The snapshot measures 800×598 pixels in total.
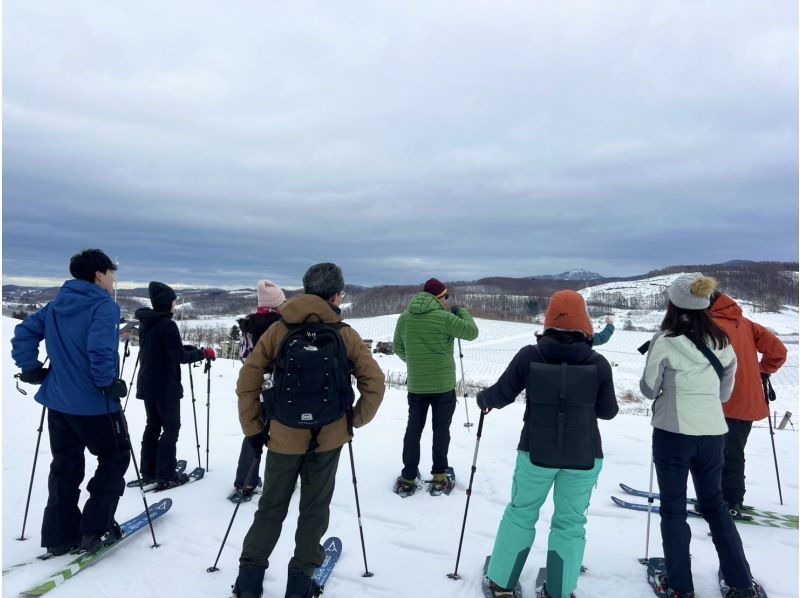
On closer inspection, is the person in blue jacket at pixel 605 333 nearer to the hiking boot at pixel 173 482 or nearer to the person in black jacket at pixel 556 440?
the person in black jacket at pixel 556 440

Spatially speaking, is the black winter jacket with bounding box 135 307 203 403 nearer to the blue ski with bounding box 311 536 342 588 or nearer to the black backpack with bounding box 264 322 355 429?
the blue ski with bounding box 311 536 342 588

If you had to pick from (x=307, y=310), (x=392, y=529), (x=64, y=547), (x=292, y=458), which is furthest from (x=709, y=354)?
(x=64, y=547)

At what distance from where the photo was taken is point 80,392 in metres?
3.30

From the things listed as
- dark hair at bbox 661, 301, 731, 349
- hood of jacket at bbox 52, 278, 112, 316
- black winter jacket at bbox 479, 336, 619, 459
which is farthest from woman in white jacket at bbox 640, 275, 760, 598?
hood of jacket at bbox 52, 278, 112, 316

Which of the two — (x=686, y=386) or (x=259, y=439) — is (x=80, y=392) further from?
(x=686, y=386)

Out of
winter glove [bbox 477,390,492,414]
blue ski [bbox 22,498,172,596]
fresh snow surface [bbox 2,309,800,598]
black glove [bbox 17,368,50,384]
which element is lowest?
fresh snow surface [bbox 2,309,800,598]

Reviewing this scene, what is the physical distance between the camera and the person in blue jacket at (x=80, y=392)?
10.8 ft

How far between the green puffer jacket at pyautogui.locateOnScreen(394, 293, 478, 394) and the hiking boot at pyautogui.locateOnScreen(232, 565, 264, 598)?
224cm

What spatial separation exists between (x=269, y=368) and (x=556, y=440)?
1717mm

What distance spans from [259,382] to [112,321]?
1.29m

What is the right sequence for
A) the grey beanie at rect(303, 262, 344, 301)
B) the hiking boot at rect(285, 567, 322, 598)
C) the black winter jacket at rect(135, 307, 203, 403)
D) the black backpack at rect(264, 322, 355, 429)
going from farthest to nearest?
the black winter jacket at rect(135, 307, 203, 403), the grey beanie at rect(303, 262, 344, 301), the hiking boot at rect(285, 567, 322, 598), the black backpack at rect(264, 322, 355, 429)

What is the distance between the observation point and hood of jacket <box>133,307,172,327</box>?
466 centimetres

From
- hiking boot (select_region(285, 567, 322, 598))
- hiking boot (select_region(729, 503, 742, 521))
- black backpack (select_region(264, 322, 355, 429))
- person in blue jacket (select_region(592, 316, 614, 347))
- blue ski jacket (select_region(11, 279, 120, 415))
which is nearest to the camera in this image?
black backpack (select_region(264, 322, 355, 429))

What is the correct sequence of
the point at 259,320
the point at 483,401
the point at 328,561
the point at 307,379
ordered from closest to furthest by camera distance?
the point at 307,379 → the point at 483,401 → the point at 328,561 → the point at 259,320
